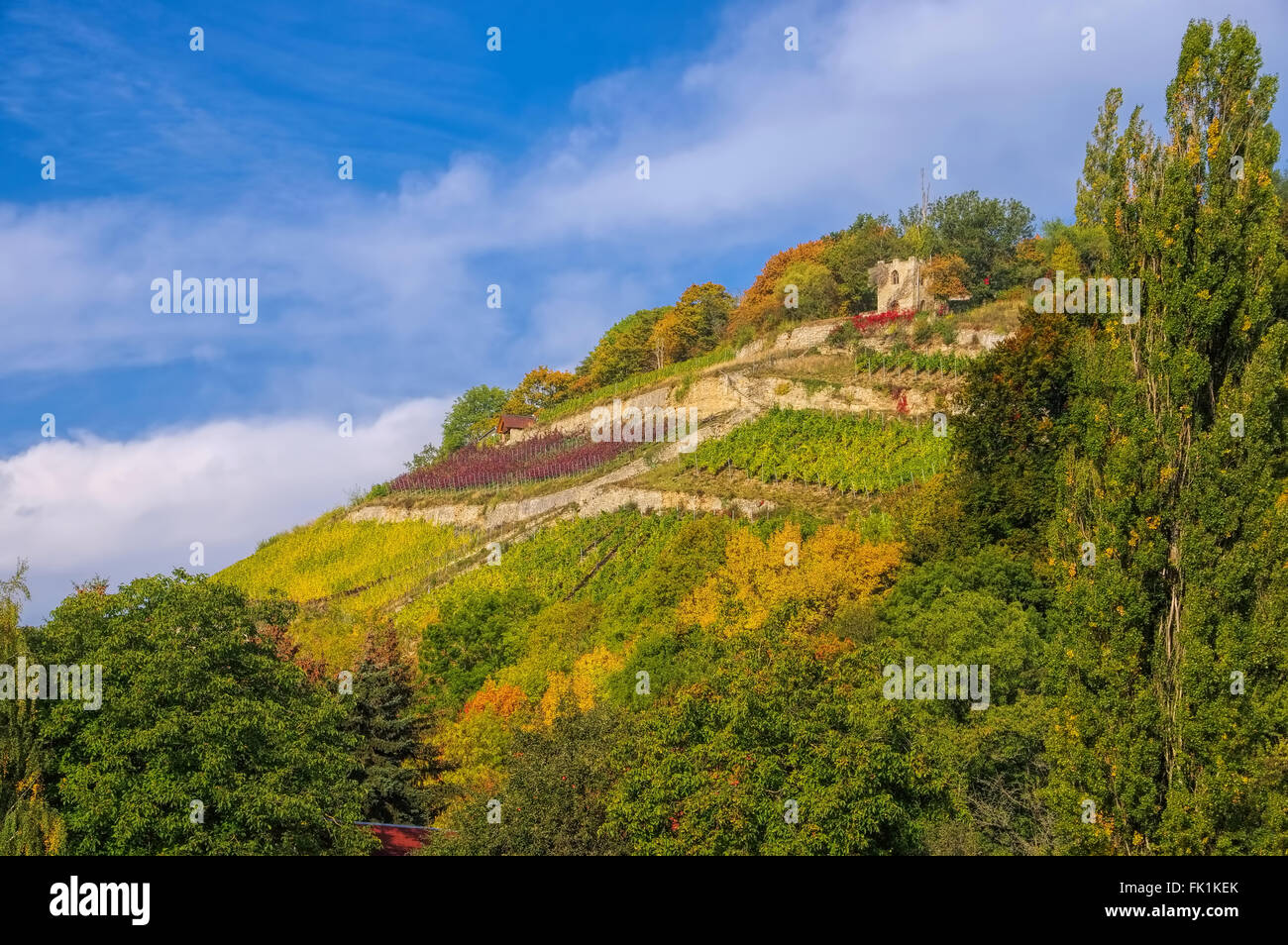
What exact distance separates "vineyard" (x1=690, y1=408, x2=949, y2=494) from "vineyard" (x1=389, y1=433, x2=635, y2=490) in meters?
11.2

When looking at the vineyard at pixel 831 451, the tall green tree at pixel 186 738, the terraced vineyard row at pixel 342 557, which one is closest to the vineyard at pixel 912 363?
the vineyard at pixel 831 451

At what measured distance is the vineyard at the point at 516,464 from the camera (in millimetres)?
71125

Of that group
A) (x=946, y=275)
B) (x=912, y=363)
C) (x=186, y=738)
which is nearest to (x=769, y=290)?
(x=946, y=275)

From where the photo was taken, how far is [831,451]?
5397cm

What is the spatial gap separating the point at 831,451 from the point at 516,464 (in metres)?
29.0

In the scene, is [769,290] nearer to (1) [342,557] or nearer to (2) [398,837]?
(1) [342,557]

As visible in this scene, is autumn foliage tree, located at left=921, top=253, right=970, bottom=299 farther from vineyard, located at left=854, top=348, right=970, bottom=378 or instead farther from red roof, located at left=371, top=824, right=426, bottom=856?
red roof, located at left=371, top=824, right=426, bottom=856

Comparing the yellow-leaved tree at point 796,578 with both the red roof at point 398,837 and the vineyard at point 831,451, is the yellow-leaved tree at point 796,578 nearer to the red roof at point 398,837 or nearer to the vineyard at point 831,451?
the vineyard at point 831,451

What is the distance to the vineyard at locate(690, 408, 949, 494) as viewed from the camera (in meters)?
49.6

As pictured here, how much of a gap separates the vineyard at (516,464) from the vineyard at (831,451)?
11.2m

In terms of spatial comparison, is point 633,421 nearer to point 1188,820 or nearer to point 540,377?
point 540,377

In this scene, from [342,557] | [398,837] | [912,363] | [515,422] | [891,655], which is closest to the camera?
[891,655]

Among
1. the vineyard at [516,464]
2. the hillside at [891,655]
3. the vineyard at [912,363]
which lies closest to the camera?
the hillside at [891,655]

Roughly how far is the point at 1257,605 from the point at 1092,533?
8.83 ft
